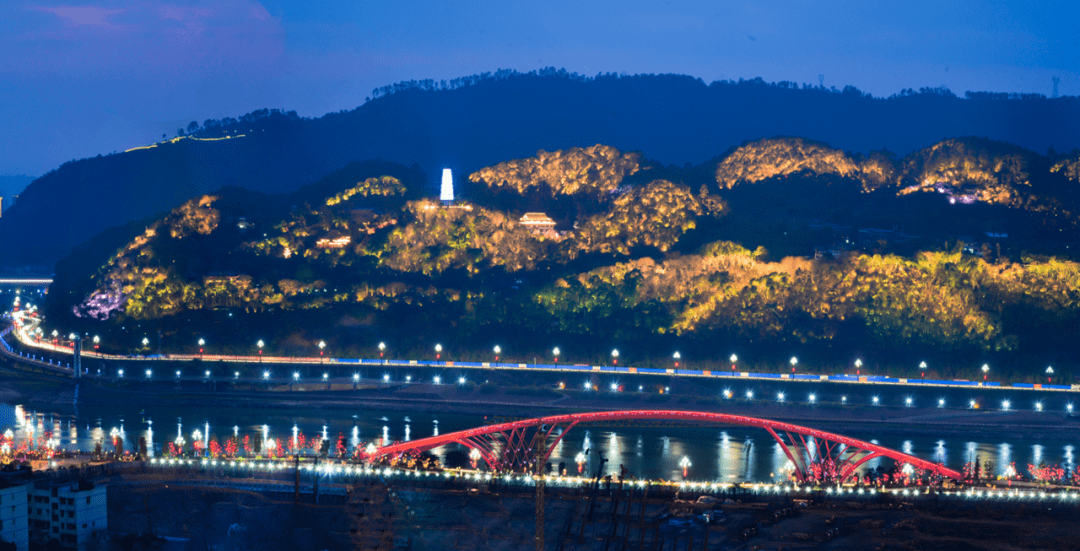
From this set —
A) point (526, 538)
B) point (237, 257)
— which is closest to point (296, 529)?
point (526, 538)

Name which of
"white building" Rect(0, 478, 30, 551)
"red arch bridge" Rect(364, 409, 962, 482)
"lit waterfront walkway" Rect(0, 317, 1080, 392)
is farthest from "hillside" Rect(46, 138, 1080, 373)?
"white building" Rect(0, 478, 30, 551)

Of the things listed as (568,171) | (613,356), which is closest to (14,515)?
(613,356)

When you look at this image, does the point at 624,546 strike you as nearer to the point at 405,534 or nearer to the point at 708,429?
the point at 405,534

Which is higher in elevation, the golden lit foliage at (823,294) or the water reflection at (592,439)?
the golden lit foliage at (823,294)

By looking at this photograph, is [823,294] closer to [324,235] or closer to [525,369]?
[525,369]

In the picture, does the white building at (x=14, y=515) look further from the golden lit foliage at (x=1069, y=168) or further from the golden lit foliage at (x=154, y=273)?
the golden lit foliage at (x=1069, y=168)

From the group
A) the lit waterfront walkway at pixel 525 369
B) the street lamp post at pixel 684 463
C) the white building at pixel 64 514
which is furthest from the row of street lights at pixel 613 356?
the white building at pixel 64 514

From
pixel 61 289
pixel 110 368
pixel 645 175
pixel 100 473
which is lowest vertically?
pixel 100 473
